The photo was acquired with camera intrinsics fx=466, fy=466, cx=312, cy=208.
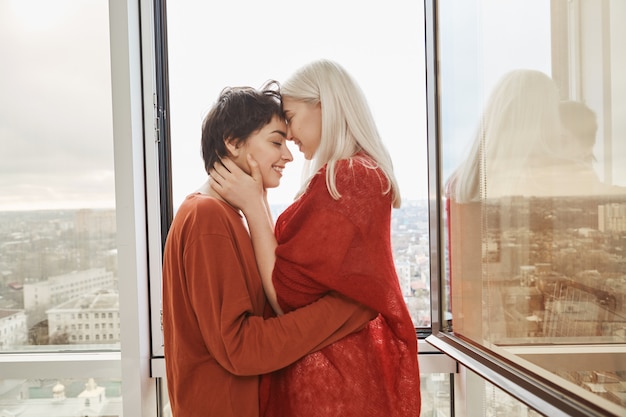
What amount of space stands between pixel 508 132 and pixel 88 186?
4.75 ft

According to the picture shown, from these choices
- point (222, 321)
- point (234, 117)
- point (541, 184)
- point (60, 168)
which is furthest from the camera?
point (60, 168)

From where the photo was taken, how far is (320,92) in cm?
125

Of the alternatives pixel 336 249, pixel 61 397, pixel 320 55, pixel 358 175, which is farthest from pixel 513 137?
pixel 61 397

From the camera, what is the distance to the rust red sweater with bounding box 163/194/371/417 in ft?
3.65

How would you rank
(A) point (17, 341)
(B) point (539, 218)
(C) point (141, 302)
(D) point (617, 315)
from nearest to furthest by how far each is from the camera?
(D) point (617, 315) < (B) point (539, 218) < (C) point (141, 302) < (A) point (17, 341)

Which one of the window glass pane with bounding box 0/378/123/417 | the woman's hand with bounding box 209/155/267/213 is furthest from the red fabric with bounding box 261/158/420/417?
the window glass pane with bounding box 0/378/123/417

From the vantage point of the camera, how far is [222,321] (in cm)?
110

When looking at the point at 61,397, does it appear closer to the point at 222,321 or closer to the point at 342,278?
the point at 222,321

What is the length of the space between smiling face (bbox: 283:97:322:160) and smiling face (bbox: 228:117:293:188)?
0.03m

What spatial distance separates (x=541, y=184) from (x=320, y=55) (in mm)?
1096

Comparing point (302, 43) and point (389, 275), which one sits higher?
point (302, 43)

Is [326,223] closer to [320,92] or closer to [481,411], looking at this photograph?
[320,92]

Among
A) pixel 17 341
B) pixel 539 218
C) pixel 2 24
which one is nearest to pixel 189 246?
pixel 539 218

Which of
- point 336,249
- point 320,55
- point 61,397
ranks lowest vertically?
point 61,397
